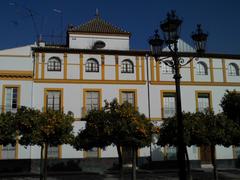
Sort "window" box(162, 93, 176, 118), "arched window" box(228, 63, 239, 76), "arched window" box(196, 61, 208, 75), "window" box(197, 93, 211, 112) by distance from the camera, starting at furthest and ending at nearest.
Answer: "arched window" box(228, 63, 239, 76) < "arched window" box(196, 61, 208, 75) < "window" box(197, 93, 211, 112) < "window" box(162, 93, 176, 118)

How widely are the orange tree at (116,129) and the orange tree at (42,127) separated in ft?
2.94

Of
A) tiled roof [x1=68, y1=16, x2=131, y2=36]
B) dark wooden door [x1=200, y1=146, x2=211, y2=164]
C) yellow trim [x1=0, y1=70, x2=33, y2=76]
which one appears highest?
tiled roof [x1=68, y1=16, x2=131, y2=36]

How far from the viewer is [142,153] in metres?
28.7

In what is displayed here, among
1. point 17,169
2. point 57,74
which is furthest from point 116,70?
point 17,169

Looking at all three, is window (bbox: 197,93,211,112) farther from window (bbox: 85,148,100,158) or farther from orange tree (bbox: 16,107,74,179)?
orange tree (bbox: 16,107,74,179)

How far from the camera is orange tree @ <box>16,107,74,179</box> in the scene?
60.8 ft

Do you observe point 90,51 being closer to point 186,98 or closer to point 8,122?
point 186,98

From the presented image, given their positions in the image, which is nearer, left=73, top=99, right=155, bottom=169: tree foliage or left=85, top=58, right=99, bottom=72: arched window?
left=73, top=99, right=155, bottom=169: tree foliage

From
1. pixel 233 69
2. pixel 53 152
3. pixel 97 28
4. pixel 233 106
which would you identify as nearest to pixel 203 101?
pixel 233 69

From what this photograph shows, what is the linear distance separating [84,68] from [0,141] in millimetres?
11688

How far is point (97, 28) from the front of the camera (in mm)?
32031

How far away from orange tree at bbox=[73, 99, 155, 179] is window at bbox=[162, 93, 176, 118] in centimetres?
1058

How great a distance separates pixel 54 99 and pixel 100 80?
3729 mm

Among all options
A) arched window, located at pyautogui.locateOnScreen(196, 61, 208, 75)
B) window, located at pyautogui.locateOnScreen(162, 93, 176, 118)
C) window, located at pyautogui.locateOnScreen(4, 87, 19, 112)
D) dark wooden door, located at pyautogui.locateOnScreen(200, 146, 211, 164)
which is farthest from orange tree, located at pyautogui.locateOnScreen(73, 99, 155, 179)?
arched window, located at pyautogui.locateOnScreen(196, 61, 208, 75)
